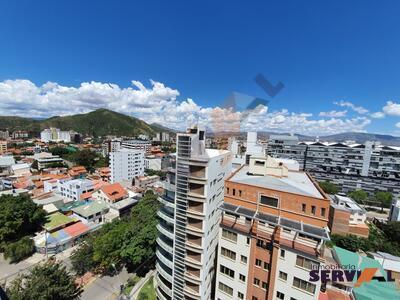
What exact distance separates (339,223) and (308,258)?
972 inches

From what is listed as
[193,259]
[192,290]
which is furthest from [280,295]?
[192,290]

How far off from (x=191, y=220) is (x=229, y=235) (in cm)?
316

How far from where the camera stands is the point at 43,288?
1446 centimetres

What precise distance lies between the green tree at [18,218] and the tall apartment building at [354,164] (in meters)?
68.2

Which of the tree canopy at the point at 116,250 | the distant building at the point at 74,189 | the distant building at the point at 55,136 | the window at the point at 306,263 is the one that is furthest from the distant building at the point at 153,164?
the distant building at the point at 55,136

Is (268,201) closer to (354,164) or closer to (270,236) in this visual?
(270,236)

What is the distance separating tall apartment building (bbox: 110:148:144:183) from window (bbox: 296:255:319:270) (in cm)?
5271

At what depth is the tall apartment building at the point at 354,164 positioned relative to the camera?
48.5 meters

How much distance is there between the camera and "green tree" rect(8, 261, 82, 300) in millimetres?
13850

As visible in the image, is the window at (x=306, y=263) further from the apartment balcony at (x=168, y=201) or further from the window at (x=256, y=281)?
the apartment balcony at (x=168, y=201)

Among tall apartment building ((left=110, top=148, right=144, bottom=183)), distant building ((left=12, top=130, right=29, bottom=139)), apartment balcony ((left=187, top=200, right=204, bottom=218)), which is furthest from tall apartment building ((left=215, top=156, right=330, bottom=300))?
distant building ((left=12, top=130, right=29, bottom=139))

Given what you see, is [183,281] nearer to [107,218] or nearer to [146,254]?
[146,254]

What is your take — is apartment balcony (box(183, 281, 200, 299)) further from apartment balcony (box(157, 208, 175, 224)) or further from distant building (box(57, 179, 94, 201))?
distant building (box(57, 179, 94, 201))

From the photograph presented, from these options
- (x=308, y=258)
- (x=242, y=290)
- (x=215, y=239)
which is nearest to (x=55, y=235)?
(x=215, y=239)
